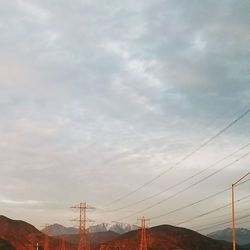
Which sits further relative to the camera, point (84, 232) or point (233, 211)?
point (84, 232)

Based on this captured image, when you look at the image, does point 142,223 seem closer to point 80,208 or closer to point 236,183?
point 80,208

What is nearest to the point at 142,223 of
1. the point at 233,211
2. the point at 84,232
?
the point at 84,232

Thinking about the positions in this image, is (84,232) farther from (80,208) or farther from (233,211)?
(233,211)

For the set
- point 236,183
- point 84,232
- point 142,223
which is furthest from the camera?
point 84,232

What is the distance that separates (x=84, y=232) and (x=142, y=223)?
557 inches

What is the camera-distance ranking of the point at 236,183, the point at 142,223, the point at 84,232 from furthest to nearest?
the point at 84,232, the point at 142,223, the point at 236,183

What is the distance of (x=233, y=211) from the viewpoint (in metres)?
45.4

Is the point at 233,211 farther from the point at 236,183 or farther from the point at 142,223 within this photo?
the point at 142,223

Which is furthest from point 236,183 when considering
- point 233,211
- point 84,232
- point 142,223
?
point 84,232

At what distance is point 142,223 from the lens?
9462 centimetres

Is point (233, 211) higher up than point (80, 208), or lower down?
lower down

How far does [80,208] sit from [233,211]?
65.2 m

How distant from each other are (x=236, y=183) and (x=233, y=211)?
2.71 meters

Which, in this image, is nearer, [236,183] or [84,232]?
[236,183]
